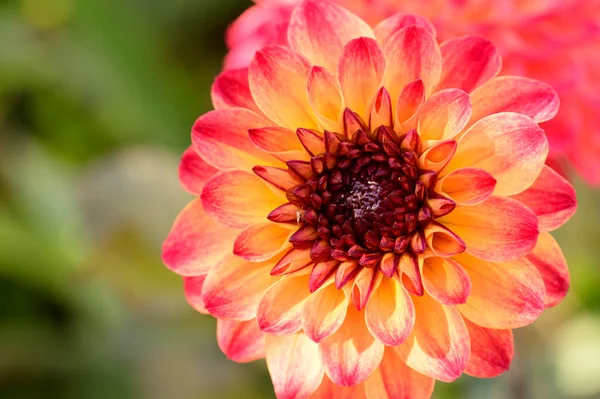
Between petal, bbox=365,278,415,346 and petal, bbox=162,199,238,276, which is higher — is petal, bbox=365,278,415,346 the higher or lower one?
the lower one

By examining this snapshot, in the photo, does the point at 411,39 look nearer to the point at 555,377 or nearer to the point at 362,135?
the point at 362,135

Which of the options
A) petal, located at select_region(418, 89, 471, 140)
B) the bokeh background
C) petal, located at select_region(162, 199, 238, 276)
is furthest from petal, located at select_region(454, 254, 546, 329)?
the bokeh background

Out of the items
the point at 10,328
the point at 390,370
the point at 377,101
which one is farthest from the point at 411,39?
the point at 10,328

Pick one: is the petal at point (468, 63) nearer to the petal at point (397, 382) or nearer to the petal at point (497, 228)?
the petal at point (497, 228)

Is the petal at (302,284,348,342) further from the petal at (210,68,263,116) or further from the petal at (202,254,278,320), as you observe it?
the petal at (210,68,263,116)

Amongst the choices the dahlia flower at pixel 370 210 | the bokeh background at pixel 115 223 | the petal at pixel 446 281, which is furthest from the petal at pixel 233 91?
the bokeh background at pixel 115 223

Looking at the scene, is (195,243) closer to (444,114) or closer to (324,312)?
(324,312)
